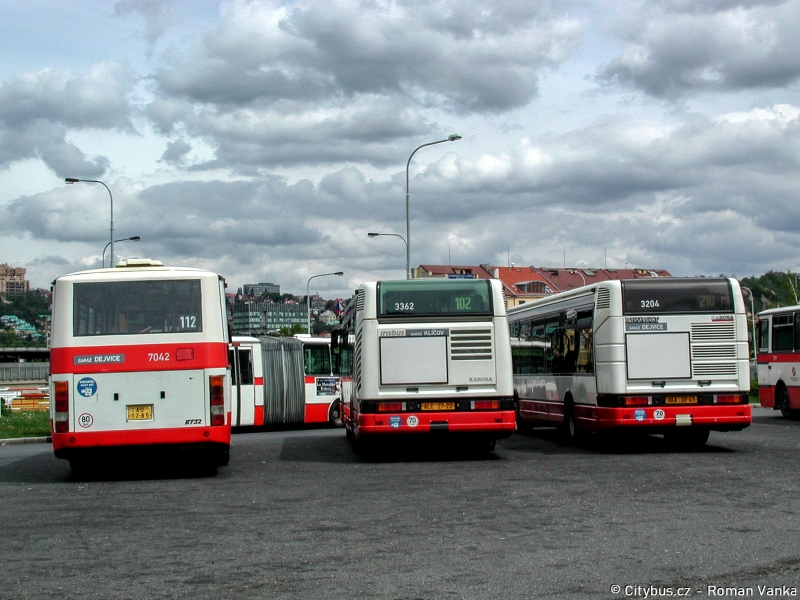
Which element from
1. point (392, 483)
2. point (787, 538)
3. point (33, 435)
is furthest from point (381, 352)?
point (33, 435)

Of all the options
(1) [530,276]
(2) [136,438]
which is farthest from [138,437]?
(1) [530,276]

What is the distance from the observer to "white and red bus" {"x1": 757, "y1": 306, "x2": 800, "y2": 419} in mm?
26844

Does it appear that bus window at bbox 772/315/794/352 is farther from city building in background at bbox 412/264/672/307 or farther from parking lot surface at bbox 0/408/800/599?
city building in background at bbox 412/264/672/307

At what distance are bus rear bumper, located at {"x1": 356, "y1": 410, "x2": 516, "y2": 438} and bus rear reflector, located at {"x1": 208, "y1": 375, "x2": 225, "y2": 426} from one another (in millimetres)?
3024

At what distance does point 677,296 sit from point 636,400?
75.6 inches

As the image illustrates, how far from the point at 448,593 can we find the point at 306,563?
1.53 meters

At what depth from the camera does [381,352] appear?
16719 millimetres

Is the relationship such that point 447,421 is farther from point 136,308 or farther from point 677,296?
point 136,308

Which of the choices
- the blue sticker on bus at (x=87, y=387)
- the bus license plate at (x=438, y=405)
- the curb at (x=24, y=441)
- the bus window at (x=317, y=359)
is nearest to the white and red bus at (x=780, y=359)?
the bus window at (x=317, y=359)

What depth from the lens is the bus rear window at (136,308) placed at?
1412cm

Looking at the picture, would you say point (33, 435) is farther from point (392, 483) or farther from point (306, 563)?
point (306, 563)

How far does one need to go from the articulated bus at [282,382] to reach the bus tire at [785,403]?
480 inches

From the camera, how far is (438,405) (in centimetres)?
1662

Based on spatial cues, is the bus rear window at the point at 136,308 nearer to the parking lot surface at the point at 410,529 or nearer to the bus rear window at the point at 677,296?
the parking lot surface at the point at 410,529
